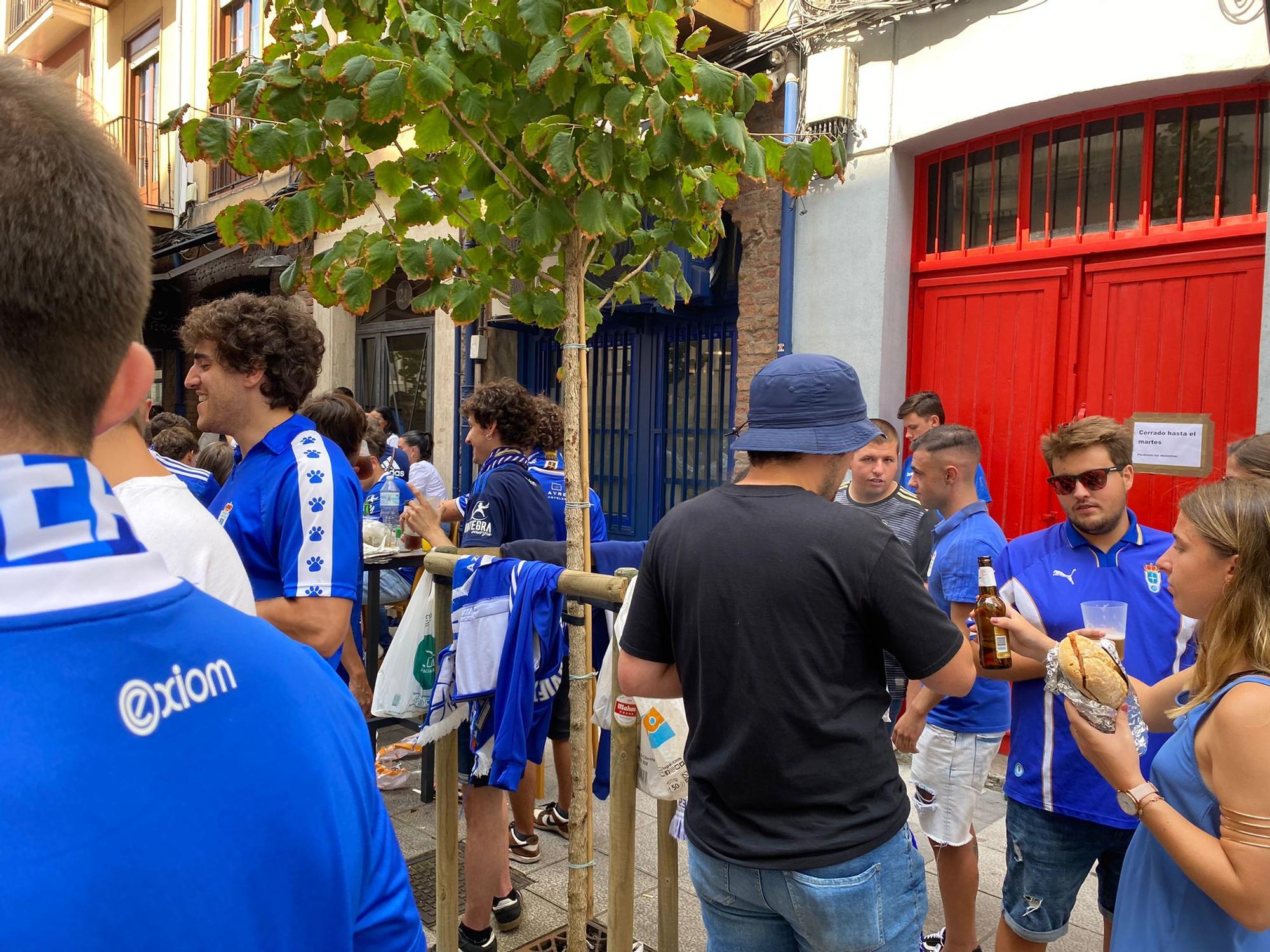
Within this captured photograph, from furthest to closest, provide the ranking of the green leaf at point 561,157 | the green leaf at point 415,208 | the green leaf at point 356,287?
the green leaf at point 415,208 → the green leaf at point 356,287 → the green leaf at point 561,157

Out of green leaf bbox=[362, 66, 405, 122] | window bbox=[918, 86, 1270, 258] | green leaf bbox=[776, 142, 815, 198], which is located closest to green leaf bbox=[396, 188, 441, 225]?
green leaf bbox=[362, 66, 405, 122]

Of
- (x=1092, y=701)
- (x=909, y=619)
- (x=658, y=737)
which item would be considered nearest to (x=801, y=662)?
(x=909, y=619)

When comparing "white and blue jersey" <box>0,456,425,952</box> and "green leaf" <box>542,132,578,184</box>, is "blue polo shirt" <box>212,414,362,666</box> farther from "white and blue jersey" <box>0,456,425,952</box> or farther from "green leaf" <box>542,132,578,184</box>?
"white and blue jersey" <box>0,456,425,952</box>

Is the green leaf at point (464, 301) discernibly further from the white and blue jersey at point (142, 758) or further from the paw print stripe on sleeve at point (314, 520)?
the white and blue jersey at point (142, 758)

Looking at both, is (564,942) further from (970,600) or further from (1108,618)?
(1108,618)

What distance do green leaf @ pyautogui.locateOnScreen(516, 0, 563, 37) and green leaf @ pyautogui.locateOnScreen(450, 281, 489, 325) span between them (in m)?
0.88

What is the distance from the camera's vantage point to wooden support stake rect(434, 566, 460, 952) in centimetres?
326

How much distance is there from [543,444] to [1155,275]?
12.9ft

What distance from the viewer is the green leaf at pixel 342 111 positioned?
8.54 feet

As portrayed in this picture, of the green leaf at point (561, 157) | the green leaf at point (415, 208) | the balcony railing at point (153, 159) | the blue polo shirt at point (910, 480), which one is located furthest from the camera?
the balcony railing at point (153, 159)

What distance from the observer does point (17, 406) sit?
717mm

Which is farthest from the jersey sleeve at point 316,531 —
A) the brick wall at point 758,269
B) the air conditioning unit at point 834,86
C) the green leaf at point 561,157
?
the air conditioning unit at point 834,86

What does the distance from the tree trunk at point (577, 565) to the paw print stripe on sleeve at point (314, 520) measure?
31.3 inches

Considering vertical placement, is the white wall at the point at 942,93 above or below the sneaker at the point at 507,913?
above
